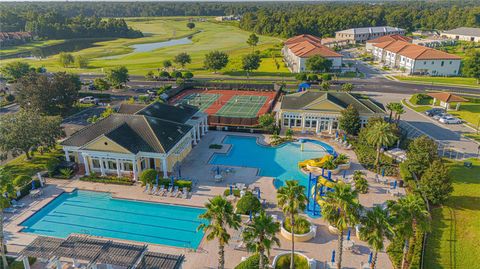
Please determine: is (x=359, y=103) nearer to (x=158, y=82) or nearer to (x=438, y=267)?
(x=438, y=267)

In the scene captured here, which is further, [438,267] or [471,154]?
[471,154]

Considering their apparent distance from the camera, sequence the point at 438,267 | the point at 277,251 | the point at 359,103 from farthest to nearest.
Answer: the point at 359,103 → the point at 277,251 → the point at 438,267

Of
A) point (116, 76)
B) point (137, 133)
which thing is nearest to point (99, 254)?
point (137, 133)

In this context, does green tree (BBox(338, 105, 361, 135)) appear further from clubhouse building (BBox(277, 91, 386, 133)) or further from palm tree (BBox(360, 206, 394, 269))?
palm tree (BBox(360, 206, 394, 269))

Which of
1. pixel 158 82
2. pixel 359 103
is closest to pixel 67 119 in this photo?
pixel 158 82

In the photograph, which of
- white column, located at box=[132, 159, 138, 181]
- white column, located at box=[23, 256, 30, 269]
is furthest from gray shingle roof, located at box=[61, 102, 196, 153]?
white column, located at box=[23, 256, 30, 269]

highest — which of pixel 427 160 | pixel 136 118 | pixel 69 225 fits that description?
pixel 136 118

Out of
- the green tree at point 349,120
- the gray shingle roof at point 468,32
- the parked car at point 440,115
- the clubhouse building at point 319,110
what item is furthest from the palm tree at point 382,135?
the gray shingle roof at point 468,32
